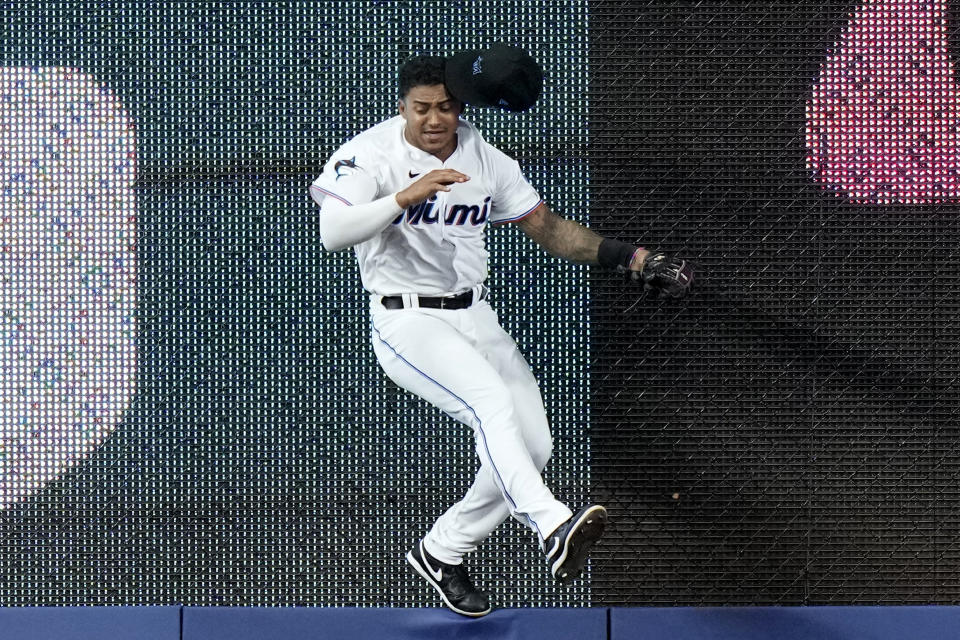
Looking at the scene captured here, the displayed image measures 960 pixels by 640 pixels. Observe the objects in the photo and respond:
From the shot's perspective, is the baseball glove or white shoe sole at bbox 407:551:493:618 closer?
the baseball glove

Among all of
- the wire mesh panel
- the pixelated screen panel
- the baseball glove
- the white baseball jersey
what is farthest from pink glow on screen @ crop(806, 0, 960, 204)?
the white baseball jersey

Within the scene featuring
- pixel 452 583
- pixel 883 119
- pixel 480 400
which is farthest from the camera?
pixel 883 119

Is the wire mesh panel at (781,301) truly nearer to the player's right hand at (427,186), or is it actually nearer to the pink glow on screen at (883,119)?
the pink glow on screen at (883,119)

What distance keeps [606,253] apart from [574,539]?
2.98 feet

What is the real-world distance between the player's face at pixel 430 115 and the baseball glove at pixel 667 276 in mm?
688

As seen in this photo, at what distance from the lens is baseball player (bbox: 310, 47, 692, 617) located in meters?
3.01

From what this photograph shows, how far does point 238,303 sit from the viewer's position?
3928 mm

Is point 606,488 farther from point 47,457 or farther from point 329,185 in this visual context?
point 47,457

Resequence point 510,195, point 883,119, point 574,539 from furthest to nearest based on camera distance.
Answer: point 883,119 → point 510,195 → point 574,539

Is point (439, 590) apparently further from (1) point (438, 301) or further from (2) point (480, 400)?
(1) point (438, 301)

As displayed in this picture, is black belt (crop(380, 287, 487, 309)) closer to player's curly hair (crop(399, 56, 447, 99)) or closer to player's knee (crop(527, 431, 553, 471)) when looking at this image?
player's knee (crop(527, 431, 553, 471))

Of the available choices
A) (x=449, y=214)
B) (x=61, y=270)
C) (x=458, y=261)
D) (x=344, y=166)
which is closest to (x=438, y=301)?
(x=458, y=261)

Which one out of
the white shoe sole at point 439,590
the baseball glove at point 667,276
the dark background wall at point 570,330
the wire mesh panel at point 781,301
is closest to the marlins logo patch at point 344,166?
the dark background wall at point 570,330

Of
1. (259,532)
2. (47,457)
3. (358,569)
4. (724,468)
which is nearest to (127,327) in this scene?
Result: (47,457)
